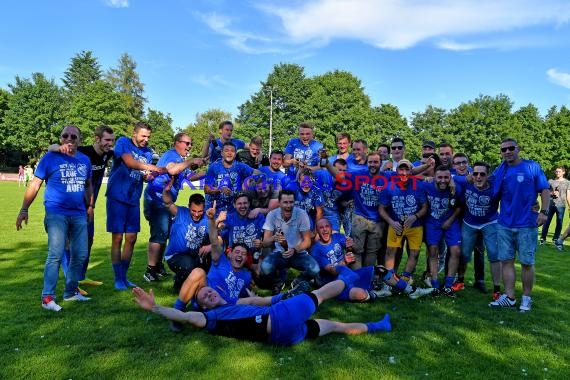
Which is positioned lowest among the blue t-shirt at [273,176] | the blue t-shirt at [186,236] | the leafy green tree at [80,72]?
the blue t-shirt at [186,236]

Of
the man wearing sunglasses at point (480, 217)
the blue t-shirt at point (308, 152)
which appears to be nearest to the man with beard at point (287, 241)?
A: the blue t-shirt at point (308, 152)

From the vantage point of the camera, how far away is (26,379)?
3830 mm

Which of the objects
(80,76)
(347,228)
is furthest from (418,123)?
(347,228)

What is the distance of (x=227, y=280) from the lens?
5.59 metres

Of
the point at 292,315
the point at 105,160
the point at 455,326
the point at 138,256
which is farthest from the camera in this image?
the point at 138,256

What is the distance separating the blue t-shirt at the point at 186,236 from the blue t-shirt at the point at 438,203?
152 inches

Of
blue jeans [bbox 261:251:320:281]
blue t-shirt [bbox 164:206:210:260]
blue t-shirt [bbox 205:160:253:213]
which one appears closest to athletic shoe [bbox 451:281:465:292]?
blue jeans [bbox 261:251:320:281]

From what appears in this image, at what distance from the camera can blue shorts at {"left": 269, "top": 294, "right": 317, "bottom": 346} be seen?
4.60m

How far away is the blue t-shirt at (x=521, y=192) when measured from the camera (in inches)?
249

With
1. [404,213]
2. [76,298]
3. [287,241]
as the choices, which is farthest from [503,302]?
[76,298]

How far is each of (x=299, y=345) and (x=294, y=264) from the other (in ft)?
6.75

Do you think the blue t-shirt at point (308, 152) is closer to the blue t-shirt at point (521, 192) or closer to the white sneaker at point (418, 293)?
the white sneaker at point (418, 293)

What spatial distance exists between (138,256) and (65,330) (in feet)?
16.2

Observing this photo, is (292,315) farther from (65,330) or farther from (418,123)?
(418,123)
